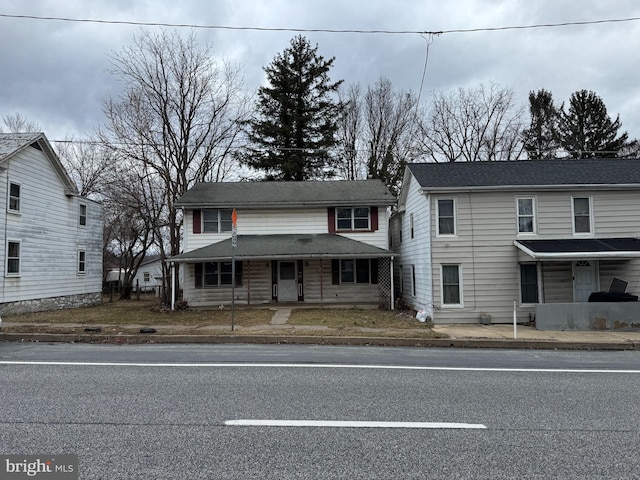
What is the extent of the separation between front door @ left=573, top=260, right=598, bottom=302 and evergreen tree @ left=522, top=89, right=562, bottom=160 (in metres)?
21.3

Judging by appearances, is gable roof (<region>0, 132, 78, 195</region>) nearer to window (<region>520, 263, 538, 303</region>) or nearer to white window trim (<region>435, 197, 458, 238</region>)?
white window trim (<region>435, 197, 458, 238</region>)

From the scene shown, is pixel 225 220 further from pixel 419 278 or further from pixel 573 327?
pixel 573 327

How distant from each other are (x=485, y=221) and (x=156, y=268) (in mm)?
47918

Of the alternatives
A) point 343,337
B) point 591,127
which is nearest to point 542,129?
point 591,127

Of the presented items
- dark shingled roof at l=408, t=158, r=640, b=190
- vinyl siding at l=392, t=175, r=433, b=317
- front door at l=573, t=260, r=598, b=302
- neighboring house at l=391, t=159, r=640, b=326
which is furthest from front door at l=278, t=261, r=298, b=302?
front door at l=573, t=260, r=598, b=302

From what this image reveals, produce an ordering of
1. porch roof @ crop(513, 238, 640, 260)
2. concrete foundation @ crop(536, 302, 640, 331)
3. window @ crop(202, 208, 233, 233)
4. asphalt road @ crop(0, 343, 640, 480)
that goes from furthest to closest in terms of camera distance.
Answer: window @ crop(202, 208, 233, 233) → porch roof @ crop(513, 238, 640, 260) → concrete foundation @ crop(536, 302, 640, 331) → asphalt road @ crop(0, 343, 640, 480)

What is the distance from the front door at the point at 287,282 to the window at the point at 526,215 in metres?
10.1

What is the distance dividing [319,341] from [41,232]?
50.0 feet

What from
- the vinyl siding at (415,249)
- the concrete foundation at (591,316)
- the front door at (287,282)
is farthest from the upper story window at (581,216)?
the front door at (287,282)

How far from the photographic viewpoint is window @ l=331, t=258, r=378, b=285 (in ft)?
67.7

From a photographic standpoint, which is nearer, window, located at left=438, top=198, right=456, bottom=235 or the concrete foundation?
the concrete foundation

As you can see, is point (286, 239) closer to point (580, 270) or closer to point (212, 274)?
point (212, 274)

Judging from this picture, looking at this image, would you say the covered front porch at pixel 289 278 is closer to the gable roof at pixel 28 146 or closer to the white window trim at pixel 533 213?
the white window trim at pixel 533 213

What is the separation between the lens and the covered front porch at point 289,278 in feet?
64.6
